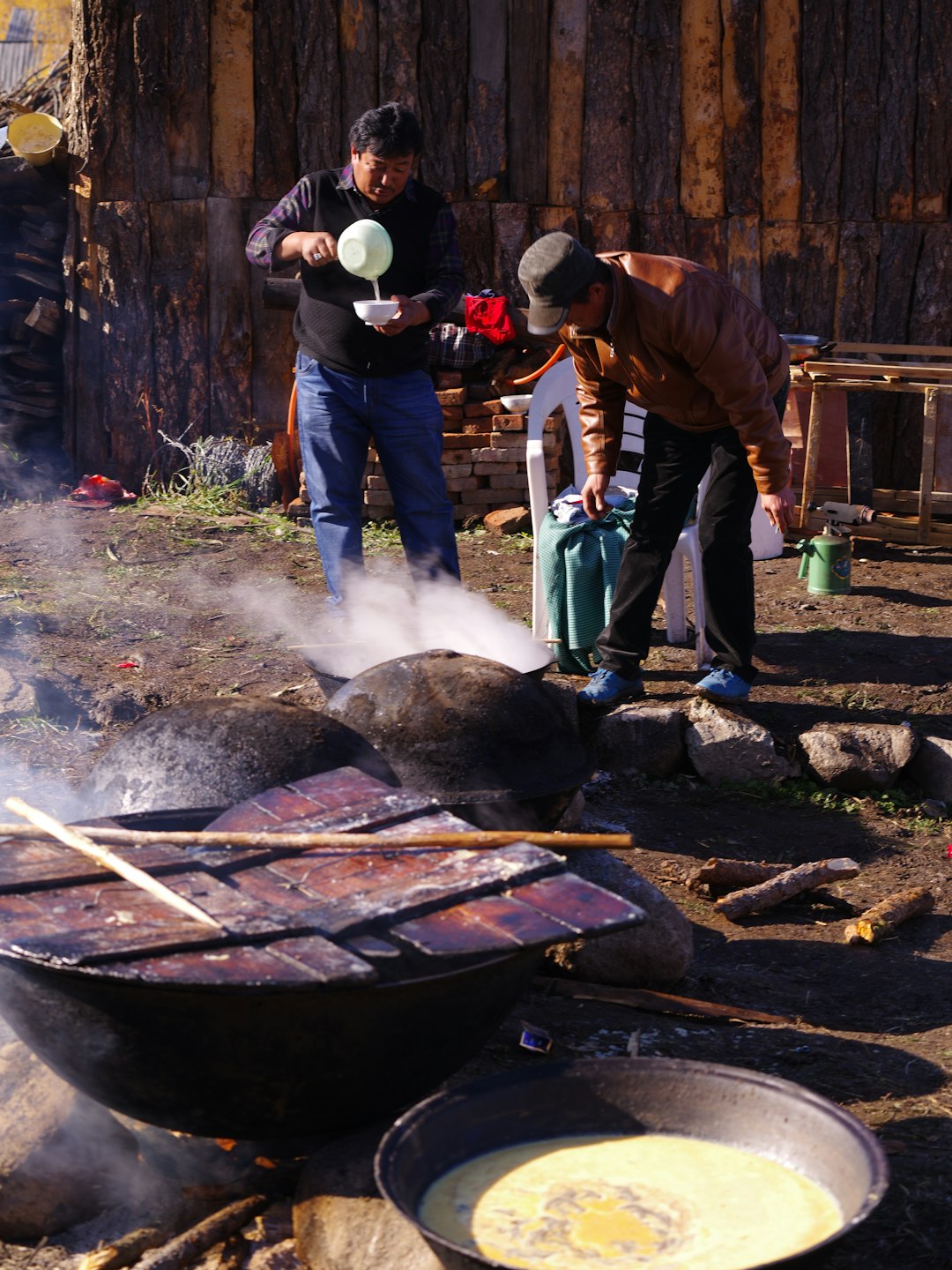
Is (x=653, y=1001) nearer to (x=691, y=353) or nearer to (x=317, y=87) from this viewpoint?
(x=691, y=353)

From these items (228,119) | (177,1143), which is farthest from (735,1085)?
(228,119)

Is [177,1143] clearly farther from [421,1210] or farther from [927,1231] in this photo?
[927,1231]

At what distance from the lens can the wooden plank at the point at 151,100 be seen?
9453 millimetres

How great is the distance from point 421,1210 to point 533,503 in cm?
500

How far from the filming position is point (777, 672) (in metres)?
6.65

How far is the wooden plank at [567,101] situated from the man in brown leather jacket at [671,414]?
428 cm

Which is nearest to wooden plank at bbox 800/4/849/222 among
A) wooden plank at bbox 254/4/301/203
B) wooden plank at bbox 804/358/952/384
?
wooden plank at bbox 804/358/952/384

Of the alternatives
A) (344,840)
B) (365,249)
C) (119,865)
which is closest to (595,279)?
(365,249)

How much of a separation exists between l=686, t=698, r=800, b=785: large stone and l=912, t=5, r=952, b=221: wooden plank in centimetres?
544

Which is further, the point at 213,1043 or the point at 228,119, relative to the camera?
the point at 228,119

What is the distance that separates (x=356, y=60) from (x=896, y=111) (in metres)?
3.68

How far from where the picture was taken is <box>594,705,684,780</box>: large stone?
5695 mm

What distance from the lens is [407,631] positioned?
18.1 ft

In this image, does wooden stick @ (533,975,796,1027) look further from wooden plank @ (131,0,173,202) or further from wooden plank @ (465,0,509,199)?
wooden plank @ (131,0,173,202)
